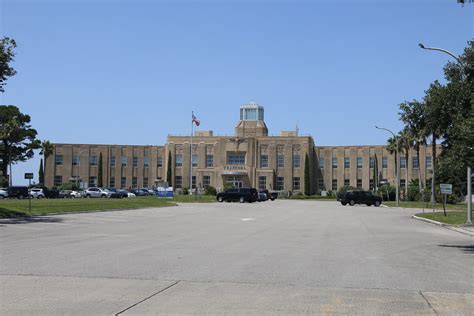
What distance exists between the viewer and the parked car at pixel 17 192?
70.8 meters

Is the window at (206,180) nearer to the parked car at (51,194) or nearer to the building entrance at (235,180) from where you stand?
the building entrance at (235,180)

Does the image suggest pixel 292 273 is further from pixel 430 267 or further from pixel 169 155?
pixel 169 155

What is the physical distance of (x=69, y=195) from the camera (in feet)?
268

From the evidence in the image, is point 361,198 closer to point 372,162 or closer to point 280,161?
point 280,161

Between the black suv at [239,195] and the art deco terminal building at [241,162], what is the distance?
106 ft

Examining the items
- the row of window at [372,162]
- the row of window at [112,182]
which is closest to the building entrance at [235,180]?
the row of window at [372,162]

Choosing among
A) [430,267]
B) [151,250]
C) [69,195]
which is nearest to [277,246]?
[151,250]

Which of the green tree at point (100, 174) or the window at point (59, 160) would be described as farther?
the window at point (59, 160)

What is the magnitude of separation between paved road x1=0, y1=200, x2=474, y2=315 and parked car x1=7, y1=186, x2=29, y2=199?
179ft

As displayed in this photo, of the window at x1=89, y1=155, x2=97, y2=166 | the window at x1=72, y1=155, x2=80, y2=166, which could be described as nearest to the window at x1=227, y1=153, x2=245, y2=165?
the window at x1=89, y1=155, x2=97, y2=166

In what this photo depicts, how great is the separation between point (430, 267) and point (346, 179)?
96553 mm

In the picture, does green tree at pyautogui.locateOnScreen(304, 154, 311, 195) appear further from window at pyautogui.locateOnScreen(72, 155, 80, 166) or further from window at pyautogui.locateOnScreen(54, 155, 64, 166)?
window at pyautogui.locateOnScreen(54, 155, 64, 166)

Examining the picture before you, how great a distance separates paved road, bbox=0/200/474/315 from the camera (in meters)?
8.68

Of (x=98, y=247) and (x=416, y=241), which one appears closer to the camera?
(x=98, y=247)
